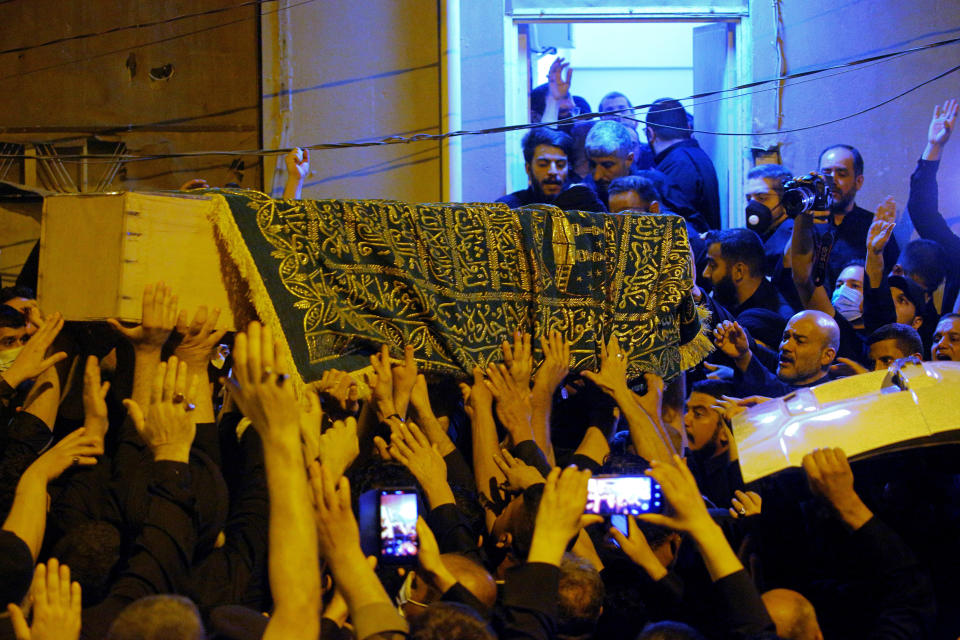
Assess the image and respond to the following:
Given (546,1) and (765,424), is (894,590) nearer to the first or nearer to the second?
(765,424)

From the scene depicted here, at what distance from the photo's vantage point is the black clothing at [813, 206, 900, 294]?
5359 millimetres

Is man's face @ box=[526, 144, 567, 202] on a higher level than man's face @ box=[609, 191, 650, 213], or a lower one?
higher

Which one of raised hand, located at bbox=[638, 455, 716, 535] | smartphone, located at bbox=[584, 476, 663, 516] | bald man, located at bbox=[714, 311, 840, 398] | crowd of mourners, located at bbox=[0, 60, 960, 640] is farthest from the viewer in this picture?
bald man, located at bbox=[714, 311, 840, 398]

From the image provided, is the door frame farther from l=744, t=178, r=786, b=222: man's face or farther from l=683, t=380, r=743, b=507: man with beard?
l=683, t=380, r=743, b=507: man with beard

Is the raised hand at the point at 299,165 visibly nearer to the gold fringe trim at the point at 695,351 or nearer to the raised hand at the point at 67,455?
the gold fringe trim at the point at 695,351

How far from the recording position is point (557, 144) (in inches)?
202

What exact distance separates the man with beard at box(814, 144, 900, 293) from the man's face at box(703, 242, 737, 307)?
76 cm

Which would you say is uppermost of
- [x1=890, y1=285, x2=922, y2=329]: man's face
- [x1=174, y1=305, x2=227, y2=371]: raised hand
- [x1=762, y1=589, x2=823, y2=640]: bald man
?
[x1=890, y1=285, x2=922, y2=329]: man's face

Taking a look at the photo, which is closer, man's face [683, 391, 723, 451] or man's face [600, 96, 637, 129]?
man's face [683, 391, 723, 451]

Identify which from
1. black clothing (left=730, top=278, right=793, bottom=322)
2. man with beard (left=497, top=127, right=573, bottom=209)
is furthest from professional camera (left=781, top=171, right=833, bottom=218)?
man with beard (left=497, top=127, right=573, bottom=209)

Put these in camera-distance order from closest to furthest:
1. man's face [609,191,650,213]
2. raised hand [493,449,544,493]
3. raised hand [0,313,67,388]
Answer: raised hand [493,449,544,493]
raised hand [0,313,67,388]
man's face [609,191,650,213]

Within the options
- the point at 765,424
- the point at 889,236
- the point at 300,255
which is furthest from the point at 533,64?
the point at 765,424

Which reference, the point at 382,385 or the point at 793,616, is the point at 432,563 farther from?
the point at 382,385

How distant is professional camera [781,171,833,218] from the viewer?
4.96 metres
